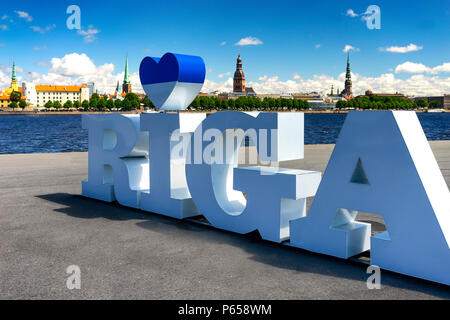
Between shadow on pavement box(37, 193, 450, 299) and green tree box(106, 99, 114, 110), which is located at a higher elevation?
green tree box(106, 99, 114, 110)

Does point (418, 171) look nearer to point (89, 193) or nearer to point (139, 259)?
Answer: point (139, 259)

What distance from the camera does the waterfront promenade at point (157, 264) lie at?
468 cm

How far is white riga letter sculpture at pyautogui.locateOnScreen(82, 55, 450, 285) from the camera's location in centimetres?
512

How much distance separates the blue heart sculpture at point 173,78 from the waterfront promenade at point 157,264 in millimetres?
2228

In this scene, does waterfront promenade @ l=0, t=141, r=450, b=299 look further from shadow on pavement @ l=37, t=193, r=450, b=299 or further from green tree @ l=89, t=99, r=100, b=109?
green tree @ l=89, t=99, r=100, b=109

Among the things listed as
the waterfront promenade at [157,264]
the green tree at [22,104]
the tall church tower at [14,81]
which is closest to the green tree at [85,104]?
the green tree at [22,104]

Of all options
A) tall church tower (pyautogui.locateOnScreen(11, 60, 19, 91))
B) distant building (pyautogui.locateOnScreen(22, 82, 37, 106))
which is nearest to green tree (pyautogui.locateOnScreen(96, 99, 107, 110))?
distant building (pyautogui.locateOnScreen(22, 82, 37, 106))

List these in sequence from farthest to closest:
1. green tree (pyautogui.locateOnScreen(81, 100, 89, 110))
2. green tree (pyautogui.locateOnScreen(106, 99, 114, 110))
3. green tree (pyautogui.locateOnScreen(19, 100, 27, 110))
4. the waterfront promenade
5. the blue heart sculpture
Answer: green tree (pyautogui.locateOnScreen(19, 100, 27, 110)) < green tree (pyautogui.locateOnScreen(81, 100, 89, 110)) < green tree (pyautogui.locateOnScreen(106, 99, 114, 110)) < the blue heart sculpture < the waterfront promenade

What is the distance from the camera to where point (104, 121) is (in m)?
9.61

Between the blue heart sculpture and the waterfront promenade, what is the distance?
2.23m

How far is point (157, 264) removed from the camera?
5.59 meters

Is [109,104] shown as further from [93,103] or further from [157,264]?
[157,264]

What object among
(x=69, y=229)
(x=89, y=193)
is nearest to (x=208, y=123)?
(x=69, y=229)

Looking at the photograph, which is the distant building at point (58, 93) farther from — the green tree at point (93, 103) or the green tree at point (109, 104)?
the green tree at point (109, 104)
